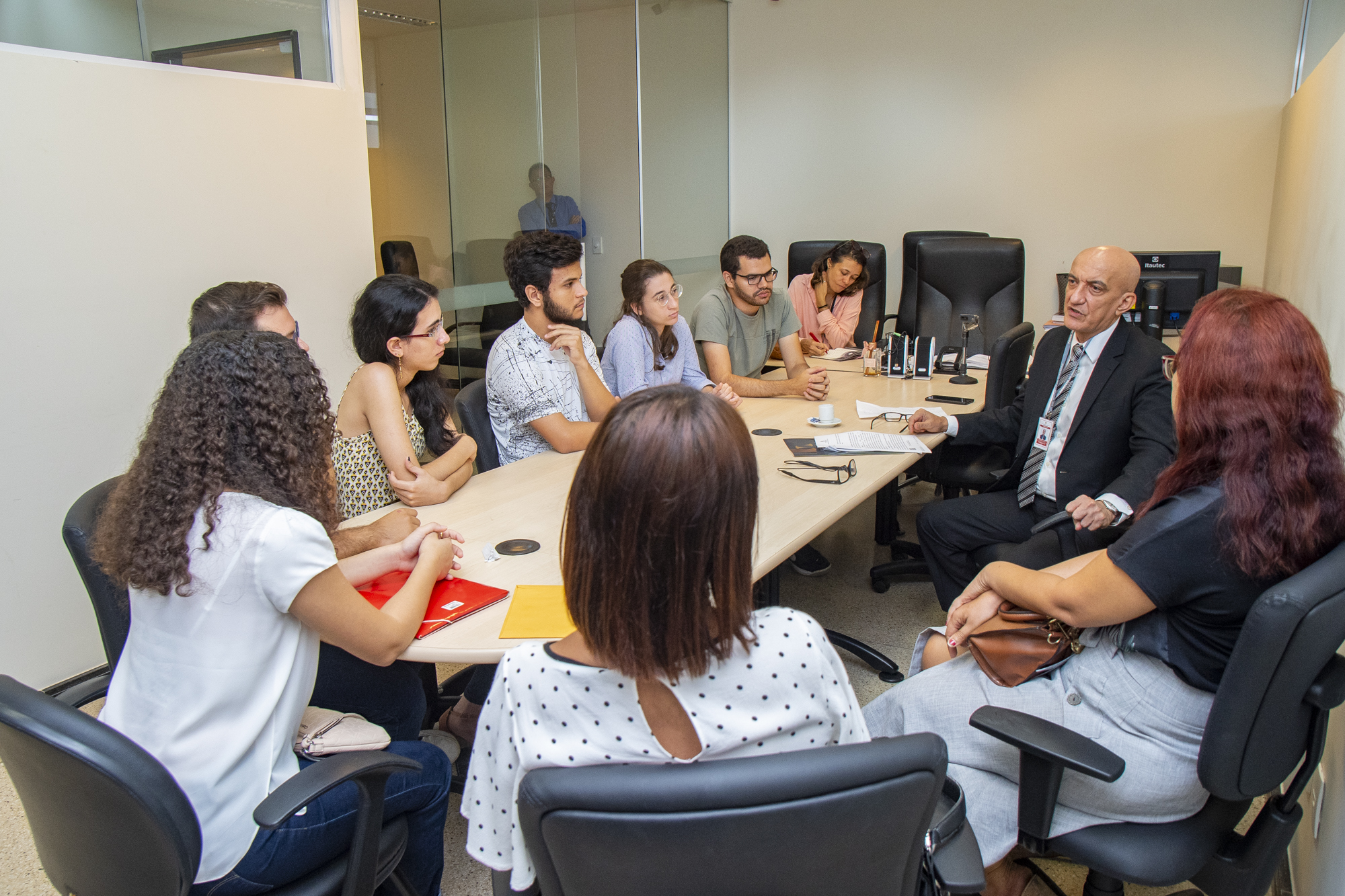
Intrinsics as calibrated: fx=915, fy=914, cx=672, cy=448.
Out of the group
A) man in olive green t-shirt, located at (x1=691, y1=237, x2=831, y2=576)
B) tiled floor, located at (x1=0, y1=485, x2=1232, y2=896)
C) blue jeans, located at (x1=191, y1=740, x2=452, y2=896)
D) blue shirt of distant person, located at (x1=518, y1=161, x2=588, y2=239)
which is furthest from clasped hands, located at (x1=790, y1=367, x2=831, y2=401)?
blue jeans, located at (x1=191, y1=740, x2=452, y2=896)

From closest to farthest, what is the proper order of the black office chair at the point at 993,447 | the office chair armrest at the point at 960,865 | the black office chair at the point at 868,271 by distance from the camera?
the office chair armrest at the point at 960,865
the black office chair at the point at 993,447
the black office chair at the point at 868,271

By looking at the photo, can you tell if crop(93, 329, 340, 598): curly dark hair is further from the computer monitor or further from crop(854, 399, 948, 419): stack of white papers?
the computer monitor

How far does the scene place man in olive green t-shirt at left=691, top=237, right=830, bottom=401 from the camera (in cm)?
370

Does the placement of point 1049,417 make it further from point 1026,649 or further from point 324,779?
point 324,779

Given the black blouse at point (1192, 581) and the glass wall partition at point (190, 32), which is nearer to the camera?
the black blouse at point (1192, 581)

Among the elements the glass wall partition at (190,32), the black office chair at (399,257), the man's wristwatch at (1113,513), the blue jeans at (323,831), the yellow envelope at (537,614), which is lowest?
the blue jeans at (323,831)

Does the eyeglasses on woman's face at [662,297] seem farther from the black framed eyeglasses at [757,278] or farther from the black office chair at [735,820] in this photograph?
the black office chair at [735,820]

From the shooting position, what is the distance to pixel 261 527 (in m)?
1.28

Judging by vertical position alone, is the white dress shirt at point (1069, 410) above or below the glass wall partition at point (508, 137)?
below

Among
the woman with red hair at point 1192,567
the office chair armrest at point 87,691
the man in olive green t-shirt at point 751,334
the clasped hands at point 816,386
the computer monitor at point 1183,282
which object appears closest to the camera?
the woman with red hair at point 1192,567

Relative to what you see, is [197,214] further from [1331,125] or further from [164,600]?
[1331,125]

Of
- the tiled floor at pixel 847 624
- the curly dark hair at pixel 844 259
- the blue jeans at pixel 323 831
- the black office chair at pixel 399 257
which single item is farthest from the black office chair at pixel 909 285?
the blue jeans at pixel 323 831

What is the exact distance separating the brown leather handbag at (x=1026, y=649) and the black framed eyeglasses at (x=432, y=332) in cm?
149

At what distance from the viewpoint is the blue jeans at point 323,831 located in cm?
128
